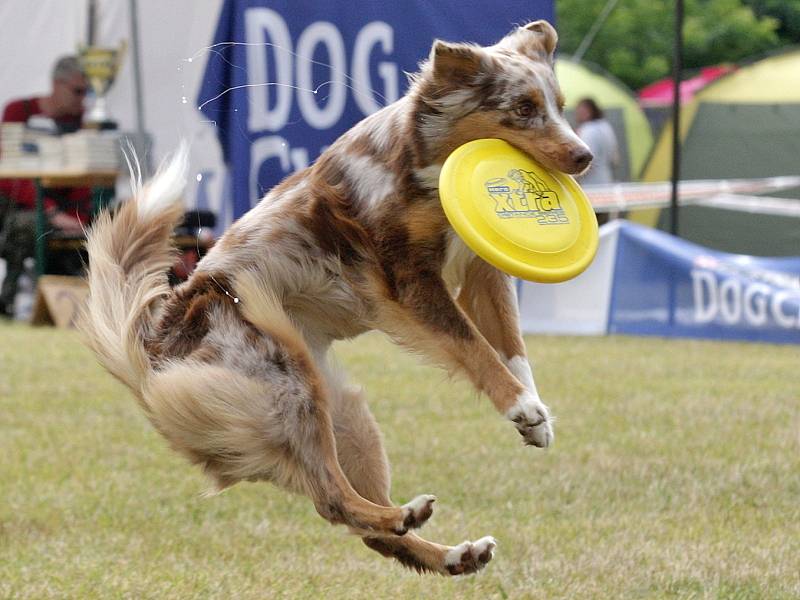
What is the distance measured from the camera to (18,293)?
12.8 meters

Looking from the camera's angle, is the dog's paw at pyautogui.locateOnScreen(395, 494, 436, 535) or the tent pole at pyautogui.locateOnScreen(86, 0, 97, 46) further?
the tent pole at pyautogui.locateOnScreen(86, 0, 97, 46)

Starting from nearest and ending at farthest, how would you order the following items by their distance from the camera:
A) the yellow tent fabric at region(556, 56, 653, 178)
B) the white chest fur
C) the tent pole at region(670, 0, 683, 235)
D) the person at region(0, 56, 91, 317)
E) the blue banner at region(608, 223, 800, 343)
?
the white chest fur, the blue banner at region(608, 223, 800, 343), the tent pole at region(670, 0, 683, 235), the person at region(0, 56, 91, 317), the yellow tent fabric at region(556, 56, 653, 178)

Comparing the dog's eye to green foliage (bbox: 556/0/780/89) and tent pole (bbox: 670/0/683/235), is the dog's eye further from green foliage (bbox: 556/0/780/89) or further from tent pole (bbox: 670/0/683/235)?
green foliage (bbox: 556/0/780/89)

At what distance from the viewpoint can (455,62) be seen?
3.71m

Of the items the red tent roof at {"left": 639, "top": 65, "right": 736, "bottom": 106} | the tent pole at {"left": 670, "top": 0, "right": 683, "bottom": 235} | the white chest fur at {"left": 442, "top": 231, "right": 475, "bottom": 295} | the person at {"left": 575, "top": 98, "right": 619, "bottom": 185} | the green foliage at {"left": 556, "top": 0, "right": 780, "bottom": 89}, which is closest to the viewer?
the white chest fur at {"left": 442, "top": 231, "right": 475, "bottom": 295}

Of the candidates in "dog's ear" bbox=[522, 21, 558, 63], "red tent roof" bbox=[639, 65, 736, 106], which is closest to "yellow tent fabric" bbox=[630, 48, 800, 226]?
"red tent roof" bbox=[639, 65, 736, 106]

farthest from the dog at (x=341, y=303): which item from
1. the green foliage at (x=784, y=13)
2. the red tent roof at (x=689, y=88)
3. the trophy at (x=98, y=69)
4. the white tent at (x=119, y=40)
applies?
the green foliage at (x=784, y=13)

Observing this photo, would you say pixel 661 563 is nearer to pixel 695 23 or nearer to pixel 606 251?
pixel 606 251

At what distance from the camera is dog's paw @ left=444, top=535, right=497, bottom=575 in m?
3.87

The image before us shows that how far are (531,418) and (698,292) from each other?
7094 mm

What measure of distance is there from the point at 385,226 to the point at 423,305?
0.25 metres

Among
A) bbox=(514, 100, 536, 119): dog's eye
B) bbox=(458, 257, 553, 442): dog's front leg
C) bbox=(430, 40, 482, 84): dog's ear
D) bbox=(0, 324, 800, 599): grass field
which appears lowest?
bbox=(0, 324, 800, 599): grass field

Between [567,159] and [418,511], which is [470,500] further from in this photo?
[567,159]

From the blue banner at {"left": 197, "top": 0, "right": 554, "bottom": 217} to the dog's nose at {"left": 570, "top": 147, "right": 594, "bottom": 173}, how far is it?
6.49ft
